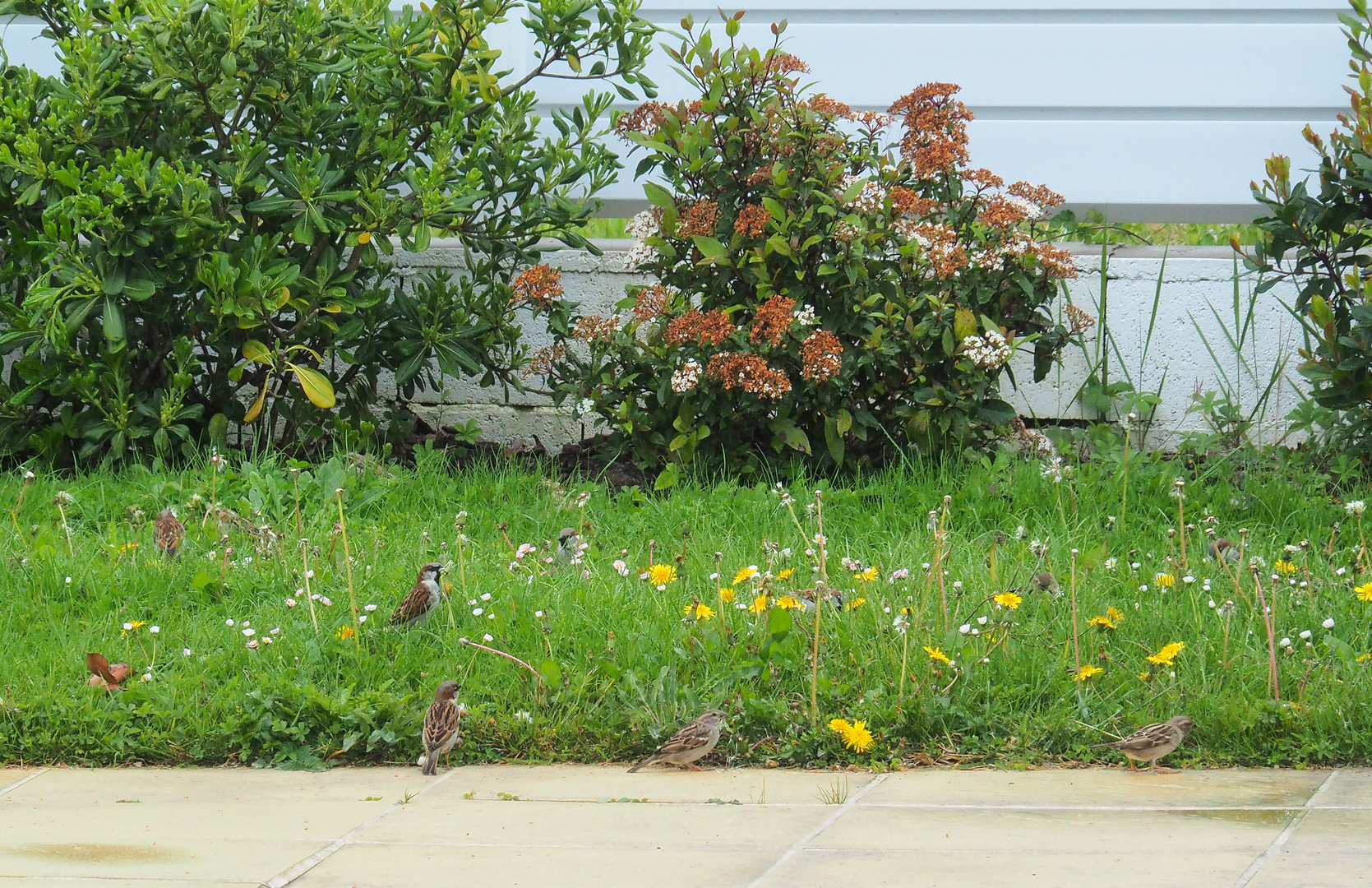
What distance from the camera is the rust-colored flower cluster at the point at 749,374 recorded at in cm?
509

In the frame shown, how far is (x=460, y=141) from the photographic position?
573cm

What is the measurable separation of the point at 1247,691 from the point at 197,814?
2495mm

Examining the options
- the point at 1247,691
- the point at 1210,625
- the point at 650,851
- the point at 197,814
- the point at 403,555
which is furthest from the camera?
the point at 403,555

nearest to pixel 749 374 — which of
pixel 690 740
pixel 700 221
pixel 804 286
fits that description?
pixel 804 286

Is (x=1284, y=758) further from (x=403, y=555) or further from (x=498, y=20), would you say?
(x=498, y=20)

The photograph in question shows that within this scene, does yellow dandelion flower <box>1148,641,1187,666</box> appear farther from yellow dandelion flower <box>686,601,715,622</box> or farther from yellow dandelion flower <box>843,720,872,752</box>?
yellow dandelion flower <box>686,601,715,622</box>

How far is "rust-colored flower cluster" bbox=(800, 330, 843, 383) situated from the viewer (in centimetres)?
510

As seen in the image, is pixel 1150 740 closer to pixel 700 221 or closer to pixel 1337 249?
pixel 700 221

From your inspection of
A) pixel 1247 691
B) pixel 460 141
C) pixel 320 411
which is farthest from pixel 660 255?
pixel 1247 691

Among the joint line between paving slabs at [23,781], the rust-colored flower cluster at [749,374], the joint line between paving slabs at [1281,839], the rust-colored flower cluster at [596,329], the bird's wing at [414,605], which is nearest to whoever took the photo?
the joint line between paving slabs at [1281,839]

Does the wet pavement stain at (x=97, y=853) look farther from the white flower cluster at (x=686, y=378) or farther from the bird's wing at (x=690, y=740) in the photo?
the white flower cluster at (x=686, y=378)

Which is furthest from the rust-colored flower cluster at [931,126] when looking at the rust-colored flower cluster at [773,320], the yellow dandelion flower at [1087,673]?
the yellow dandelion flower at [1087,673]

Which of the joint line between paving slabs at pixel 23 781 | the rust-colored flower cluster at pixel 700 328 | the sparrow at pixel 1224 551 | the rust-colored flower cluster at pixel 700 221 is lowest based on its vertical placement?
the joint line between paving slabs at pixel 23 781

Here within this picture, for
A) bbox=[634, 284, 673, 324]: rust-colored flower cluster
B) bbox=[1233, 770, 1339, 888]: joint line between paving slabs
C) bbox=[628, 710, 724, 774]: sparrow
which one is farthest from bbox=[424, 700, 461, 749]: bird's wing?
bbox=[634, 284, 673, 324]: rust-colored flower cluster
